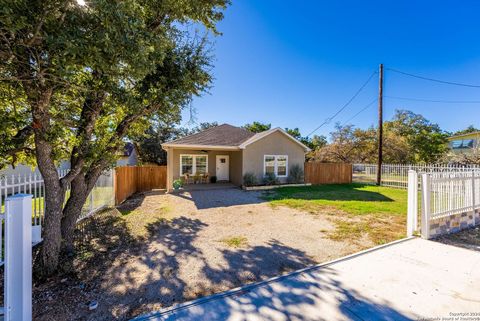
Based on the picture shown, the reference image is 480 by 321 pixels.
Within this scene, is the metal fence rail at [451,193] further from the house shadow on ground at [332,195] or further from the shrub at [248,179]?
the shrub at [248,179]

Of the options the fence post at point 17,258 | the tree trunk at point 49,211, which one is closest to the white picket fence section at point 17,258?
the fence post at point 17,258

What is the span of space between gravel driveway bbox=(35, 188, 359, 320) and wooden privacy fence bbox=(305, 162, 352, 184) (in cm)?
980

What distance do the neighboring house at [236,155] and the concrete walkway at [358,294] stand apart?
10.8 m

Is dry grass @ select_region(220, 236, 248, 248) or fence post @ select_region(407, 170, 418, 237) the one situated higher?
fence post @ select_region(407, 170, 418, 237)

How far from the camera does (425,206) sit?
16.2 ft

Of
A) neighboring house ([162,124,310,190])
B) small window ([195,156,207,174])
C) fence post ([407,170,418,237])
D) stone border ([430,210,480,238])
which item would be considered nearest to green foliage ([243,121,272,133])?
neighboring house ([162,124,310,190])

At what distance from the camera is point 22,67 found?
3037mm

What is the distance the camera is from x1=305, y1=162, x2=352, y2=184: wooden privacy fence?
1684cm

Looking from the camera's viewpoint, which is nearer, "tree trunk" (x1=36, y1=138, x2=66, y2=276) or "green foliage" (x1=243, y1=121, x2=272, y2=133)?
"tree trunk" (x1=36, y1=138, x2=66, y2=276)

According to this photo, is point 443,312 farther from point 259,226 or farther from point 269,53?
point 269,53

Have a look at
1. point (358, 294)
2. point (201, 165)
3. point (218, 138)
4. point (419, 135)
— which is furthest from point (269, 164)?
point (419, 135)

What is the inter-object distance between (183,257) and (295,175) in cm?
1279

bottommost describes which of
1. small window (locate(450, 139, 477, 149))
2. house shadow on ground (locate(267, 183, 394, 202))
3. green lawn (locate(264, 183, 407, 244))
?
green lawn (locate(264, 183, 407, 244))

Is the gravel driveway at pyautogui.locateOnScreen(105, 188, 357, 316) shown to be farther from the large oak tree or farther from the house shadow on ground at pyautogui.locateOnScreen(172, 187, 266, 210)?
the large oak tree
